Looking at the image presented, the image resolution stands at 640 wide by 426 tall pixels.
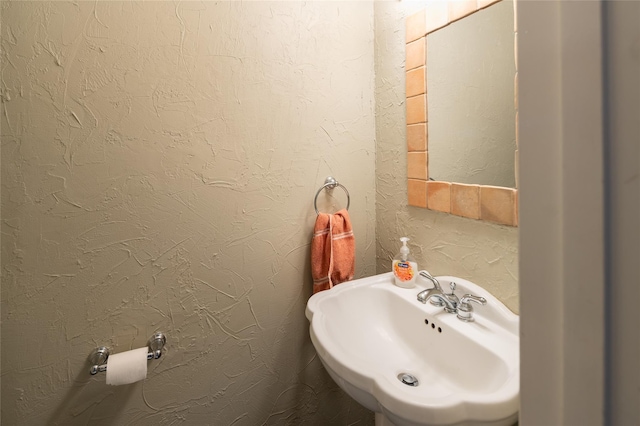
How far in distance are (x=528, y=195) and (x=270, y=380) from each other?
1.07 metres

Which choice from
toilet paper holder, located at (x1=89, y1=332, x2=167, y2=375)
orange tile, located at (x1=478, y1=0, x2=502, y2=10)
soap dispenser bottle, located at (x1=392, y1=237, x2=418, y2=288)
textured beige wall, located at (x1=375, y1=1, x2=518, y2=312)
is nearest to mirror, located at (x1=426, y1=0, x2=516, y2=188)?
orange tile, located at (x1=478, y1=0, x2=502, y2=10)

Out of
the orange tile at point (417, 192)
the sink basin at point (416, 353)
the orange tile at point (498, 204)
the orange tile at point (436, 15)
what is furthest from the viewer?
the orange tile at point (417, 192)

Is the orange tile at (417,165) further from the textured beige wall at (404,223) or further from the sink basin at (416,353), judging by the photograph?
the sink basin at (416,353)

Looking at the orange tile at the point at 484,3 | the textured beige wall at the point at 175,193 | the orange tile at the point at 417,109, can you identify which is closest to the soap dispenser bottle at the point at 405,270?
the textured beige wall at the point at 175,193

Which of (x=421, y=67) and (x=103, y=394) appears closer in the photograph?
(x=103, y=394)

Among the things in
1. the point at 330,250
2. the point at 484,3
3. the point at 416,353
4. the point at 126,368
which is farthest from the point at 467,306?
the point at 126,368

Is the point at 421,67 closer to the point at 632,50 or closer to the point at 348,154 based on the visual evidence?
the point at 348,154

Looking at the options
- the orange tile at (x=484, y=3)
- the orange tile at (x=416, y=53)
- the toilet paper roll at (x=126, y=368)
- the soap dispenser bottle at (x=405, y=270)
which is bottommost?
the toilet paper roll at (x=126, y=368)

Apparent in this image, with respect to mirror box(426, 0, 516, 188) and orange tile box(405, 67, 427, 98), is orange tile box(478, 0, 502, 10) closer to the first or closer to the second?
mirror box(426, 0, 516, 188)

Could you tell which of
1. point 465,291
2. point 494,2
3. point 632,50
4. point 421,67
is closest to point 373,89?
point 421,67

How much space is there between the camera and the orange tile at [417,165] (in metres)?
1.01

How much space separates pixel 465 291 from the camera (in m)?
0.87

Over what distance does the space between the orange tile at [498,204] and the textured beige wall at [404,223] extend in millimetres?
26

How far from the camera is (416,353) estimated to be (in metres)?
0.87
